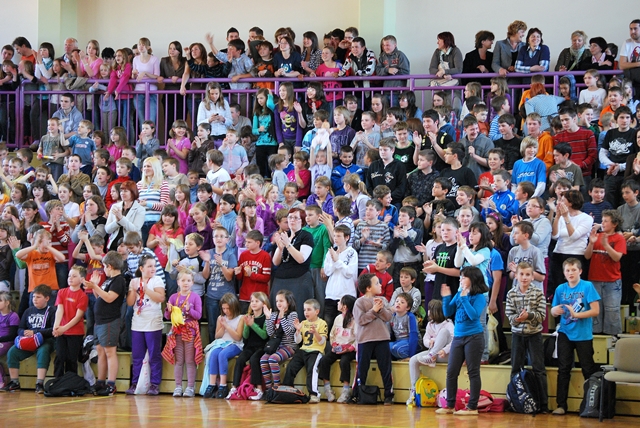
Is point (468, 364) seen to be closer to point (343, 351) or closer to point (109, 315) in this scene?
point (343, 351)

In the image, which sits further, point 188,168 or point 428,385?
point 188,168

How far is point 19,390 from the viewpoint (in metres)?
11.2

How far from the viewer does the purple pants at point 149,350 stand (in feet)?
35.2

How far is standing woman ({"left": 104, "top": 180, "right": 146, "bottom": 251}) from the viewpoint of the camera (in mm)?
11891

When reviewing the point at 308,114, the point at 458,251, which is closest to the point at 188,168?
the point at 308,114

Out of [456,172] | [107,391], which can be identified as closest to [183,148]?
[456,172]

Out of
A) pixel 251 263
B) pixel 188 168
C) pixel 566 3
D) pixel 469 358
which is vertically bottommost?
pixel 469 358

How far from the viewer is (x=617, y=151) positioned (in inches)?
463

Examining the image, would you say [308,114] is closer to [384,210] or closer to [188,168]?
[188,168]

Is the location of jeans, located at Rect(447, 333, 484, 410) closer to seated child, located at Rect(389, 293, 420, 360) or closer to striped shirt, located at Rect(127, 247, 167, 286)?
seated child, located at Rect(389, 293, 420, 360)

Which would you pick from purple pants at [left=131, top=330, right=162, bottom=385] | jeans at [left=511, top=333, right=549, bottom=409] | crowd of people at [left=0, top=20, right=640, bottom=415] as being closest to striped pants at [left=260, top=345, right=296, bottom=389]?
crowd of people at [left=0, top=20, right=640, bottom=415]

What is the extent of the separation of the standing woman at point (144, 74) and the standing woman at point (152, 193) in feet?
8.98

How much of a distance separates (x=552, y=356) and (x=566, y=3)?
7907 mm

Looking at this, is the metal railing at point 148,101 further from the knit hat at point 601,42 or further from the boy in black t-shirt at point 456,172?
the boy in black t-shirt at point 456,172
